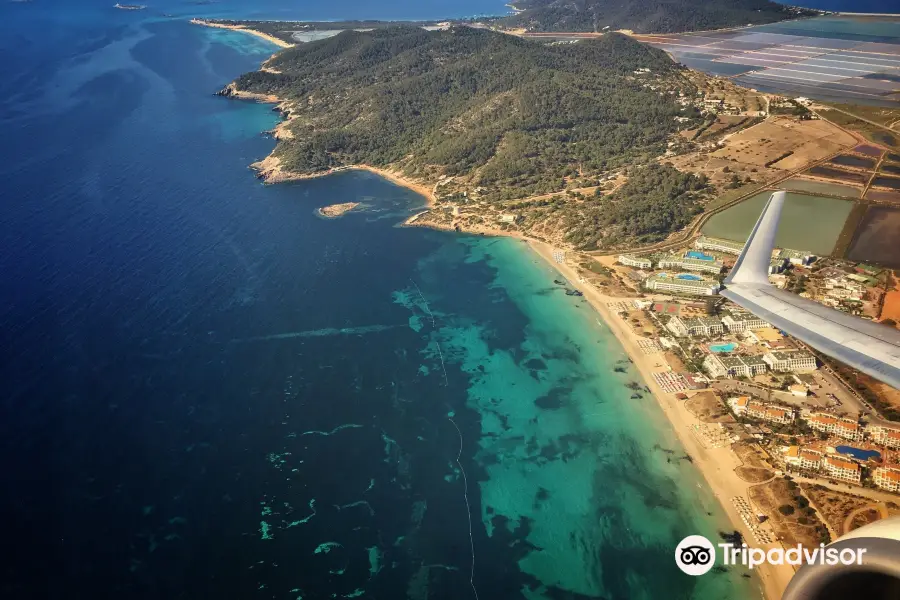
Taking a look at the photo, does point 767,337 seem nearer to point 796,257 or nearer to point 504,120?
point 796,257

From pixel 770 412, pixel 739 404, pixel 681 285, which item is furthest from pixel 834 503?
pixel 681 285

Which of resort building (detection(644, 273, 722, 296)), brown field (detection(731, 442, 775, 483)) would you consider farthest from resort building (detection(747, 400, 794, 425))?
resort building (detection(644, 273, 722, 296))

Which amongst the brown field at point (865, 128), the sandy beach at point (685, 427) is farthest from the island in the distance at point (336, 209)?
the brown field at point (865, 128)

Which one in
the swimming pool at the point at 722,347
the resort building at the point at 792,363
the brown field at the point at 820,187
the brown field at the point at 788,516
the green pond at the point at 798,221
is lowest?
the brown field at the point at 788,516

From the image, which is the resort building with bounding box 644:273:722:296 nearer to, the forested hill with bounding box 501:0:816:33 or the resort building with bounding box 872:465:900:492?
the resort building with bounding box 872:465:900:492

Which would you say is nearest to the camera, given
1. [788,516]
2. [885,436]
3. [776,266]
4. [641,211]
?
[788,516]

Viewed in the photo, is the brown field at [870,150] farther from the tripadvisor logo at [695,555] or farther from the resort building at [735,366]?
the tripadvisor logo at [695,555]
